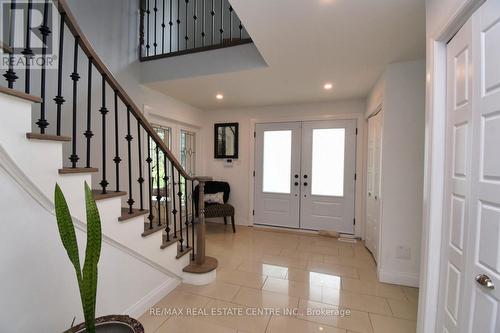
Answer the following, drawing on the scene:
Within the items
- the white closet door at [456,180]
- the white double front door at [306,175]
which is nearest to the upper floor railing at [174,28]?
the white double front door at [306,175]

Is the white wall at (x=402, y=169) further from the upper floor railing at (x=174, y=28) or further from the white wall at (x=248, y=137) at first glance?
the upper floor railing at (x=174, y=28)

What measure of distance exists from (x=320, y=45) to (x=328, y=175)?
242 centimetres

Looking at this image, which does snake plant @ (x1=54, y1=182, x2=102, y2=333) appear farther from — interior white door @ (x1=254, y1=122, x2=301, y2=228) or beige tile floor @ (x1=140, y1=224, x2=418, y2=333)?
interior white door @ (x1=254, y1=122, x2=301, y2=228)

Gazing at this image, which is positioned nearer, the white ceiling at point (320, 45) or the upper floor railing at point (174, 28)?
the white ceiling at point (320, 45)

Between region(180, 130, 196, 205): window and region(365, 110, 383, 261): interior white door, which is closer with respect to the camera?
region(365, 110, 383, 261): interior white door

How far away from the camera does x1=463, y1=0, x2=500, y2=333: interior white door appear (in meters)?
0.95

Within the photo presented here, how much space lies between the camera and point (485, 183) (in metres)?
1.01

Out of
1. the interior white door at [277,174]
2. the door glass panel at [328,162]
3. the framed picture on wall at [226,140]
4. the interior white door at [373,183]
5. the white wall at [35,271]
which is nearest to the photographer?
the white wall at [35,271]

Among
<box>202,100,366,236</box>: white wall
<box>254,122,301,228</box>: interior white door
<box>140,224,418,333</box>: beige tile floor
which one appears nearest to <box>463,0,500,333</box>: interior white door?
<box>140,224,418,333</box>: beige tile floor

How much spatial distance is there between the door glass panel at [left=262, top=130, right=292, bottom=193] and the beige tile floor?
1362 millimetres

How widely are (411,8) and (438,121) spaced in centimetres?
90

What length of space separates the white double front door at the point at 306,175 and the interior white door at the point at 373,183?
0.40 metres

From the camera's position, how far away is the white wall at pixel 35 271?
1106mm

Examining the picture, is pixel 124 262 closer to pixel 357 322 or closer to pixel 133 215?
pixel 133 215
